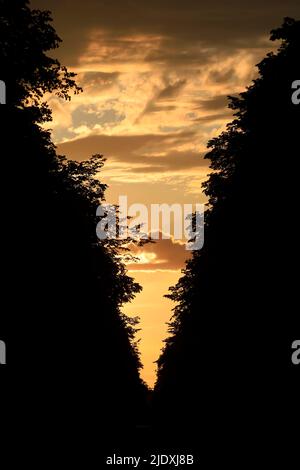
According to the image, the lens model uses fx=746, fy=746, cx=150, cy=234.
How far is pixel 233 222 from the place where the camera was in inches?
1105

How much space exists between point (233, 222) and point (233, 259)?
1.54 m

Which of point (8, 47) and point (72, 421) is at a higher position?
point (8, 47)

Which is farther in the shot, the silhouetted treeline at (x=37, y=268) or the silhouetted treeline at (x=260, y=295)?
the silhouetted treeline at (x=260, y=295)

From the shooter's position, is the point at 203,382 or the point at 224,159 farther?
the point at 224,159

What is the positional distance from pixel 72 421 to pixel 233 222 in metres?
10.6

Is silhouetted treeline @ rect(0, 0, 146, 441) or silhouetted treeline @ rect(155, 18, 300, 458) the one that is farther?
silhouetted treeline @ rect(155, 18, 300, 458)

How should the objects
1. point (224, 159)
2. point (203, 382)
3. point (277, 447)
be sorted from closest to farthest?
1. point (277, 447)
2. point (203, 382)
3. point (224, 159)

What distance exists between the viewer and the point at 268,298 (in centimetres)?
2206

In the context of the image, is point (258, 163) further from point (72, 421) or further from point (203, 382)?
point (203, 382)

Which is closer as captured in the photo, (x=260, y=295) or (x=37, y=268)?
(x=37, y=268)
